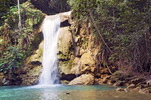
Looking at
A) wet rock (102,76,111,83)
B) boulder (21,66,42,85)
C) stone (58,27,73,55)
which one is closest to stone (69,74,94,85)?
wet rock (102,76,111,83)

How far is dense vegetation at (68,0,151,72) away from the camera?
21.8 feet

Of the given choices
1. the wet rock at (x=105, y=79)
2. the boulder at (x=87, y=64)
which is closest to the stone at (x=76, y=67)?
the boulder at (x=87, y=64)

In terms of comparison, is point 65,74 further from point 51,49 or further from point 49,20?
point 49,20

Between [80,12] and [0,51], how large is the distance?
39.1 ft

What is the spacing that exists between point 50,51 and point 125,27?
9.94 m

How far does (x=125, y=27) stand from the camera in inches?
281

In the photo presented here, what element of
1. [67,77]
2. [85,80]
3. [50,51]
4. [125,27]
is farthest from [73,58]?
[125,27]

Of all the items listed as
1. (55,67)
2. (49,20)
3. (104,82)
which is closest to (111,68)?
(104,82)

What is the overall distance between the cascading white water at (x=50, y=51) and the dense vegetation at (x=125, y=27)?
3.20m

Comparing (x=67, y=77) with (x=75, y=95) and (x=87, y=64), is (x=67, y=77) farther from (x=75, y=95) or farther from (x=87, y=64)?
(x=75, y=95)

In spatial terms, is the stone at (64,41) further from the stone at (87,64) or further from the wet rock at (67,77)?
the wet rock at (67,77)

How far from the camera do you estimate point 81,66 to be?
14227 millimetres

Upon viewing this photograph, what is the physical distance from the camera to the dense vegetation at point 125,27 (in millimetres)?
6650

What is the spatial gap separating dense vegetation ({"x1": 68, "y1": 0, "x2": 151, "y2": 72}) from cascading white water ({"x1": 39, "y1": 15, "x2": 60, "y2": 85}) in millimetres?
3200
